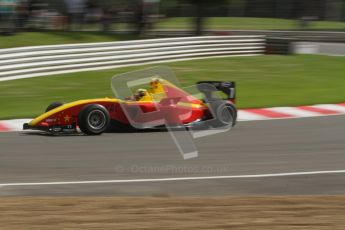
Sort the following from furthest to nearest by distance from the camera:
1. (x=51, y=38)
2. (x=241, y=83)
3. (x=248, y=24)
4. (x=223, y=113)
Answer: (x=248, y=24) < (x=51, y=38) < (x=241, y=83) < (x=223, y=113)

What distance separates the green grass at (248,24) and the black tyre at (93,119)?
2673 cm

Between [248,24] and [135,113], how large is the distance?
1296 inches

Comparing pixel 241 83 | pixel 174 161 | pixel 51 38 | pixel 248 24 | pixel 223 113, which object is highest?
pixel 51 38

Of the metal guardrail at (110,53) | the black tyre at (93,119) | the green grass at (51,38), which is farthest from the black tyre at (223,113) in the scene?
the green grass at (51,38)

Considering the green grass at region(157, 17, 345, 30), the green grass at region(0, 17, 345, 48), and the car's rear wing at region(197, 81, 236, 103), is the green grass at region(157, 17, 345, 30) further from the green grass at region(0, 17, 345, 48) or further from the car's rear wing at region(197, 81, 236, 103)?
Answer: the car's rear wing at region(197, 81, 236, 103)

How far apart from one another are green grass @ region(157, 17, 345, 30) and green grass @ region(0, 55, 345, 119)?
56.3 feet

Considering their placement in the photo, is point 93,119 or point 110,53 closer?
point 93,119

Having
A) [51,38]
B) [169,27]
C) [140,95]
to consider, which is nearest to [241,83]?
[51,38]

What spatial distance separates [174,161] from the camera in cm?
711

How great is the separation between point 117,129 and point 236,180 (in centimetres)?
323

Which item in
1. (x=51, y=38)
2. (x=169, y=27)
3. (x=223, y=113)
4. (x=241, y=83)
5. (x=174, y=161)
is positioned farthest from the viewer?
(x=169, y=27)

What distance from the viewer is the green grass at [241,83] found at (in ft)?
41.1

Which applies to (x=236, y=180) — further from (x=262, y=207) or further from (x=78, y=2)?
(x=78, y=2)

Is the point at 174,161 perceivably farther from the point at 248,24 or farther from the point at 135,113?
the point at 248,24
